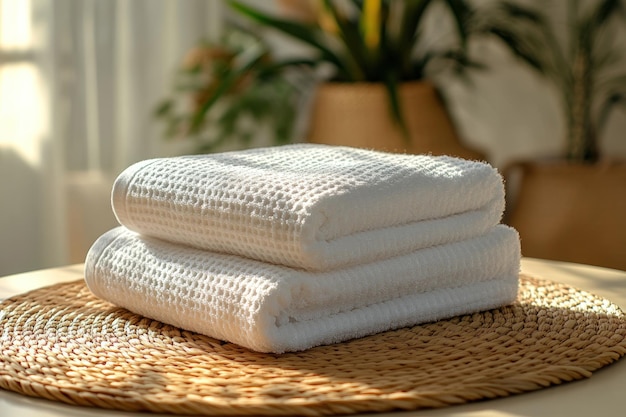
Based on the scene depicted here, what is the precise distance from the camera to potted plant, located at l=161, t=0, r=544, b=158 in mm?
1941

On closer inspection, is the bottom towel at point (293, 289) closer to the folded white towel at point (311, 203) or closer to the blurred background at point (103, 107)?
the folded white towel at point (311, 203)

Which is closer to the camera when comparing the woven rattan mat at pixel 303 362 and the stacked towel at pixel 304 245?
the woven rattan mat at pixel 303 362

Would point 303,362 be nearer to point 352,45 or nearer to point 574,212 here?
point 352,45

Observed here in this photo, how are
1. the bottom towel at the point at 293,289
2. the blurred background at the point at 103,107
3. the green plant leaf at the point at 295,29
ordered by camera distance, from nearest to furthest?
the bottom towel at the point at 293,289
the green plant leaf at the point at 295,29
the blurred background at the point at 103,107

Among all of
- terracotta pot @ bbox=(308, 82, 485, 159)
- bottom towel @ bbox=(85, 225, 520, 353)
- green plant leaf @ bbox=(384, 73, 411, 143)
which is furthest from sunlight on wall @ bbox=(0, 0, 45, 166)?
bottom towel @ bbox=(85, 225, 520, 353)

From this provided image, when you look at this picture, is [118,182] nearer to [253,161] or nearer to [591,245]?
[253,161]

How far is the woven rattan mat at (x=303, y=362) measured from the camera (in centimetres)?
57

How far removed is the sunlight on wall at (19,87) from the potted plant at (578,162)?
3.36 ft

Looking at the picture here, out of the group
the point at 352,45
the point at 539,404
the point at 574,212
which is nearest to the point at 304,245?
the point at 539,404

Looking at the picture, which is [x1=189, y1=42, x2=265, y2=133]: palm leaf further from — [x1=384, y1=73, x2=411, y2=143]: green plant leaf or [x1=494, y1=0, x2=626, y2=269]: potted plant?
[x1=494, y1=0, x2=626, y2=269]: potted plant

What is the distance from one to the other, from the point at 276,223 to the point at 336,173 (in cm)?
7

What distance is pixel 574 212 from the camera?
207cm

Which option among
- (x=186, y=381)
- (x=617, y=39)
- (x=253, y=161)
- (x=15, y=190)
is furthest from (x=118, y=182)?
(x=617, y=39)

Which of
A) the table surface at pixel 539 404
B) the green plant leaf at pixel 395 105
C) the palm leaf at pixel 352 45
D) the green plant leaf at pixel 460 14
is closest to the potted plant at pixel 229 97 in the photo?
the palm leaf at pixel 352 45
